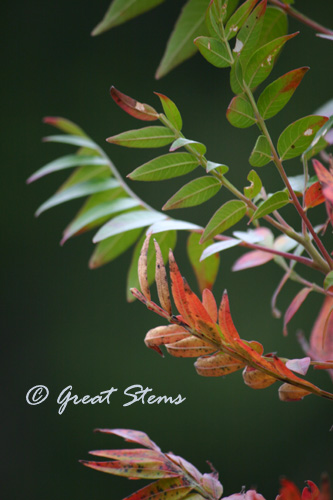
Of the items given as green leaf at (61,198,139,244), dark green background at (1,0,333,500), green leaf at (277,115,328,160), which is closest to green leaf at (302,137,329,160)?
green leaf at (277,115,328,160)

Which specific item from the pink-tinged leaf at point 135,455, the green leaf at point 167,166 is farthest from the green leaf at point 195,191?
the pink-tinged leaf at point 135,455

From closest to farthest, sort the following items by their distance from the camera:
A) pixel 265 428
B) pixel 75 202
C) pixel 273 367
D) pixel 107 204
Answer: pixel 273 367, pixel 107 204, pixel 265 428, pixel 75 202

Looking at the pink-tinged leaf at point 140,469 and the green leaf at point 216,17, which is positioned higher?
the green leaf at point 216,17

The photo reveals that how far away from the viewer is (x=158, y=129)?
0.23m

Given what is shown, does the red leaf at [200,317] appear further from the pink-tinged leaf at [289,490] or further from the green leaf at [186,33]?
the green leaf at [186,33]

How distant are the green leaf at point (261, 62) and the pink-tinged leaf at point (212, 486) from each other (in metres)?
0.17

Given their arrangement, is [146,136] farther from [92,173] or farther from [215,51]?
[92,173]

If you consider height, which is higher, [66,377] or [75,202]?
[75,202]

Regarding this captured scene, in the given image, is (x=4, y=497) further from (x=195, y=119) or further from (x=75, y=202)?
(x=195, y=119)

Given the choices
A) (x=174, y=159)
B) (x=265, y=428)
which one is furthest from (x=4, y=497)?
(x=174, y=159)

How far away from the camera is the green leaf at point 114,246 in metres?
0.36

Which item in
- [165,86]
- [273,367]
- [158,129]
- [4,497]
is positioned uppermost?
[165,86]

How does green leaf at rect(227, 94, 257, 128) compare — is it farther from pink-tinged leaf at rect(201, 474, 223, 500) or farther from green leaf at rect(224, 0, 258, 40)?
pink-tinged leaf at rect(201, 474, 223, 500)

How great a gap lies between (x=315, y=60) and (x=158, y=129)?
5.61 ft
